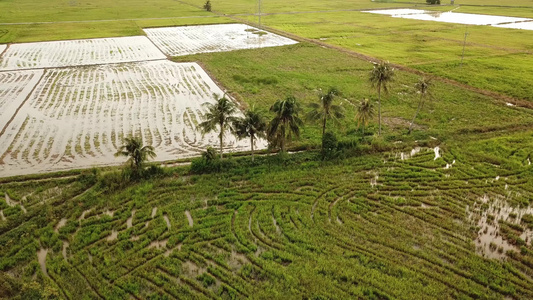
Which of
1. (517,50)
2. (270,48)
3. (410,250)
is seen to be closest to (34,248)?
(410,250)

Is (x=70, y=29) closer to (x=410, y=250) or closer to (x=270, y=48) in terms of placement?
(x=270, y=48)

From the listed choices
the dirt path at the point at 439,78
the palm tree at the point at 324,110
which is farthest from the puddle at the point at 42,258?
the dirt path at the point at 439,78

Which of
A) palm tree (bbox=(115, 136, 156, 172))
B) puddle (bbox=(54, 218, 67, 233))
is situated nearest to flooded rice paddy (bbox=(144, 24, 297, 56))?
palm tree (bbox=(115, 136, 156, 172))

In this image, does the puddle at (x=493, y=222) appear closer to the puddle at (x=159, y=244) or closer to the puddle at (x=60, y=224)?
the puddle at (x=159, y=244)

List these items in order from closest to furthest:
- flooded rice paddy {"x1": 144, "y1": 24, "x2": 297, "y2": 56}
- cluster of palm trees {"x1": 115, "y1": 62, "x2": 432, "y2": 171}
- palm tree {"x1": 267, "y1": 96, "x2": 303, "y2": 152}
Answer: cluster of palm trees {"x1": 115, "y1": 62, "x2": 432, "y2": 171}, palm tree {"x1": 267, "y1": 96, "x2": 303, "y2": 152}, flooded rice paddy {"x1": 144, "y1": 24, "x2": 297, "y2": 56}

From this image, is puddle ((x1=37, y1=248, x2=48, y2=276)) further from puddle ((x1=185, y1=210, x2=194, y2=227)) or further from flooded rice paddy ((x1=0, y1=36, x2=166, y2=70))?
flooded rice paddy ((x1=0, y1=36, x2=166, y2=70))

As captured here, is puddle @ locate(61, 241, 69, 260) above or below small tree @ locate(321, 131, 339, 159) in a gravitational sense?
below

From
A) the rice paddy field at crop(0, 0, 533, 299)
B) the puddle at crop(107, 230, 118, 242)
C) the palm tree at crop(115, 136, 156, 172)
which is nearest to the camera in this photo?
the rice paddy field at crop(0, 0, 533, 299)

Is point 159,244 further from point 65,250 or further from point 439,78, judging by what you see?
point 439,78
